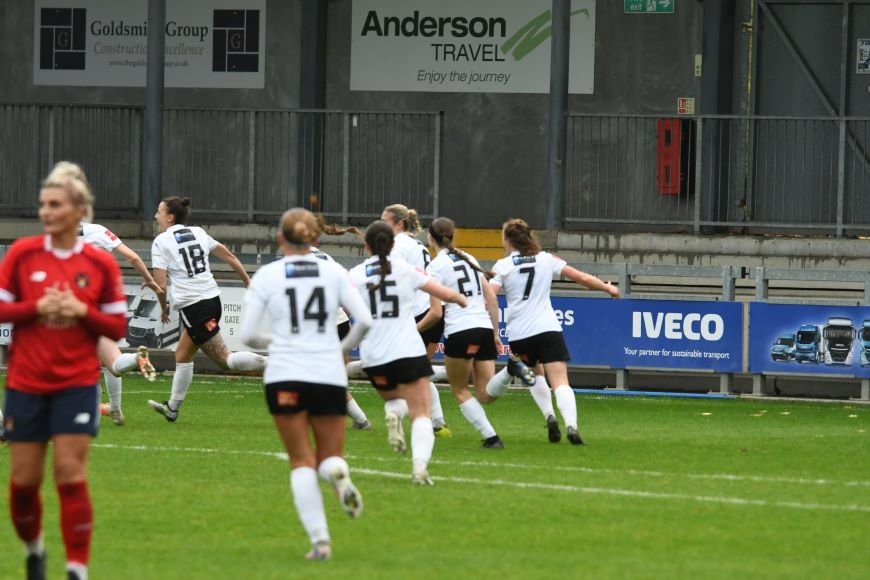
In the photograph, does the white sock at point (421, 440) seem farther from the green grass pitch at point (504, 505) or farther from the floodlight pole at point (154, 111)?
the floodlight pole at point (154, 111)

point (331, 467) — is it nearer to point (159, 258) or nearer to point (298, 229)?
point (298, 229)

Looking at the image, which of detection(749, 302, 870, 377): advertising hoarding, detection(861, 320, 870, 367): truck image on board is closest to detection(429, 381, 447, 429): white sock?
detection(749, 302, 870, 377): advertising hoarding

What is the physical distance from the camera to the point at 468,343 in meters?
14.9

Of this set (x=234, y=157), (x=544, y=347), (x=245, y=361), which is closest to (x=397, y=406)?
(x=544, y=347)

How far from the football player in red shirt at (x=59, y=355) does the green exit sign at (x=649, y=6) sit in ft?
59.3

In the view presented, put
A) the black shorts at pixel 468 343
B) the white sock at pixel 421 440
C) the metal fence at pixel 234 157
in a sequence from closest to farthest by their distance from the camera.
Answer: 1. the white sock at pixel 421 440
2. the black shorts at pixel 468 343
3. the metal fence at pixel 234 157

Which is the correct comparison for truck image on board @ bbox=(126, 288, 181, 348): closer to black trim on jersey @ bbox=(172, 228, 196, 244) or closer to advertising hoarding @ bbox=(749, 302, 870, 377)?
black trim on jersey @ bbox=(172, 228, 196, 244)

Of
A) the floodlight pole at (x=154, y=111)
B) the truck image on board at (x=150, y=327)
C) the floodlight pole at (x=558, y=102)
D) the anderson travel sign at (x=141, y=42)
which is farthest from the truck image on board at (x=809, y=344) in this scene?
the anderson travel sign at (x=141, y=42)

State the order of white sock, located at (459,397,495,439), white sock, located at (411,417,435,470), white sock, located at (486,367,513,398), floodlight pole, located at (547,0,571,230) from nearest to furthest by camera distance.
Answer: white sock, located at (411,417,435,470)
white sock, located at (459,397,495,439)
white sock, located at (486,367,513,398)
floodlight pole, located at (547,0,571,230)

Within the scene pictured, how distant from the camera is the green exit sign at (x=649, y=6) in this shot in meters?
25.3

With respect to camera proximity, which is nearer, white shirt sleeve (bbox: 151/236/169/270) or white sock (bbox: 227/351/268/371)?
white sock (bbox: 227/351/268/371)

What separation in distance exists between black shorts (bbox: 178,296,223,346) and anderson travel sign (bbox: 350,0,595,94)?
1054cm

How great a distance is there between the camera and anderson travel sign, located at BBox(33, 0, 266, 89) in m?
27.1

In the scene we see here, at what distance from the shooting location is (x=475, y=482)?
1230 cm
